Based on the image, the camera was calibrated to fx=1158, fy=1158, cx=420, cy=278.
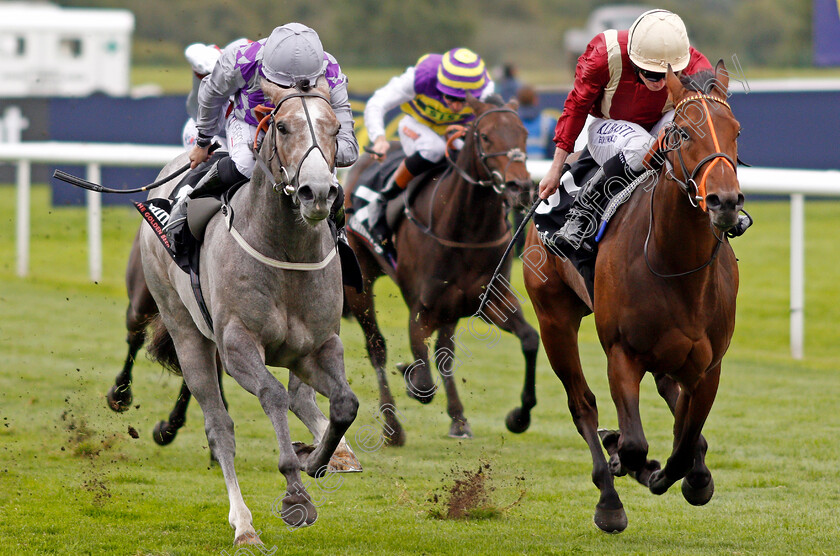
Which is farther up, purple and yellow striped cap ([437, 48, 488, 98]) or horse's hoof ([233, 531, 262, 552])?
purple and yellow striped cap ([437, 48, 488, 98])

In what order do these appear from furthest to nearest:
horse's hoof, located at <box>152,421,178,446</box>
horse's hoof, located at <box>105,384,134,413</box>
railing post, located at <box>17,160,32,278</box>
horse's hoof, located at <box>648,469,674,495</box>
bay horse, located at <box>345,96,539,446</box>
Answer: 1. railing post, located at <box>17,160,32,278</box>
2. bay horse, located at <box>345,96,539,446</box>
3. horse's hoof, located at <box>105,384,134,413</box>
4. horse's hoof, located at <box>152,421,178,446</box>
5. horse's hoof, located at <box>648,469,674,495</box>

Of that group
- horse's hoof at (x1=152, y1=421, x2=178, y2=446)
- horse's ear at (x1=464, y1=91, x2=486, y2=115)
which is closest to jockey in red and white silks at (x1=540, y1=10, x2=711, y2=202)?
horse's ear at (x1=464, y1=91, x2=486, y2=115)

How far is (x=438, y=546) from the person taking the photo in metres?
4.32

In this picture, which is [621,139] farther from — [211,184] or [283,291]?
[211,184]

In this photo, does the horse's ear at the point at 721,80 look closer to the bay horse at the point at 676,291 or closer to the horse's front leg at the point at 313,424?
the bay horse at the point at 676,291

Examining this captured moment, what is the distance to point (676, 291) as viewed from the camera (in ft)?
13.2

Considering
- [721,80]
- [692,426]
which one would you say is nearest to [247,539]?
[692,426]

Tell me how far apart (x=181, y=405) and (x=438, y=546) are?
6.44 feet

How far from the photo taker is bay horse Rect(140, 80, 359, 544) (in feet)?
12.8

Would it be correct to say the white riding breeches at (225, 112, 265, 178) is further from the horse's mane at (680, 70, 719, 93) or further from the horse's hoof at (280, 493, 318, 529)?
the horse's mane at (680, 70, 719, 93)

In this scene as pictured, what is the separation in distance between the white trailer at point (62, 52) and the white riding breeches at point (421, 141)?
61.4 ft

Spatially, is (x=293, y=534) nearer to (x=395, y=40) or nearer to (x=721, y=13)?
(x=395, y=40)

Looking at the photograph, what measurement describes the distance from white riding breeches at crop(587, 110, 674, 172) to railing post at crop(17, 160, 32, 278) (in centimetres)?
782

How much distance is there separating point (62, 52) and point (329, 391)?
2291 centimetres
